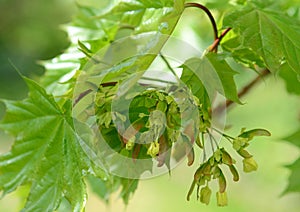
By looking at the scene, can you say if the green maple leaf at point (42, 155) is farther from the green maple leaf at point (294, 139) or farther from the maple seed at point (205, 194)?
the green maple leaf at point (294, 139)

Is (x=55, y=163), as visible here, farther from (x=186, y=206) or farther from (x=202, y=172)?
(x=186, y=206)

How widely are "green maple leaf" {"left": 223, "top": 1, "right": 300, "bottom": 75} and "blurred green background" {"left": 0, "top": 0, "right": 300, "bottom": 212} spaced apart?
536mm

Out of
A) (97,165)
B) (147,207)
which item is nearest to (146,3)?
(97,165)

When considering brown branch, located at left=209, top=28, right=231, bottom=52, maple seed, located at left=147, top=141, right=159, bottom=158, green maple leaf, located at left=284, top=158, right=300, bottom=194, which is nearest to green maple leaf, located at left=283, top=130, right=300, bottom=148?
green maple leaf, located at left=284, top=158, right=300, bottom=194

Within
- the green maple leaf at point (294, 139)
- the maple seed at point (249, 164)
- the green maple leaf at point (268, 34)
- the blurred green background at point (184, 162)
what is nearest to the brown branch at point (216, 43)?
the green maple leaf at point (268, 34)

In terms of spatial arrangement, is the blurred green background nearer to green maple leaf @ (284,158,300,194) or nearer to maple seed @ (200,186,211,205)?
green maple leaf @ (284,158,300,194)

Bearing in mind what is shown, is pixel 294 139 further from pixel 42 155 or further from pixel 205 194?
pixel 42 155

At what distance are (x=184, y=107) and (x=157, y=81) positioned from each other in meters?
0.10

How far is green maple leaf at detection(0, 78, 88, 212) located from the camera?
0.63 m

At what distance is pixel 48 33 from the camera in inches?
187

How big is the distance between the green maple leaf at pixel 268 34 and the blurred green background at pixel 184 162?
1.76 feet

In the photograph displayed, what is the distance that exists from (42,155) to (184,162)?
2.16 m

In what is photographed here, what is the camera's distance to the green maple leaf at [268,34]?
0.64 m

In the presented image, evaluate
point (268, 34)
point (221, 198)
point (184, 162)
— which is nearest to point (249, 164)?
point (221, 198)
